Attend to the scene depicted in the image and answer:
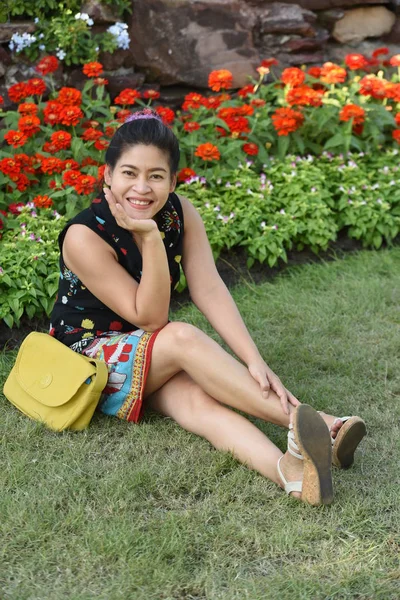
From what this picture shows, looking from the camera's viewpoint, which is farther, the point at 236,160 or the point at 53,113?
the point at 236,160

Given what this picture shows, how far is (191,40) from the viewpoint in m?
5.19

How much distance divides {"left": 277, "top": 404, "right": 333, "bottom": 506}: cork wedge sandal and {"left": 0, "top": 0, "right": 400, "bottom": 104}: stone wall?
116 inches

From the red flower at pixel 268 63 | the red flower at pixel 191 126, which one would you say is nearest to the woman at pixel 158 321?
the red flower at pixel 191 126

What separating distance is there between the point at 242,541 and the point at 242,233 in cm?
228

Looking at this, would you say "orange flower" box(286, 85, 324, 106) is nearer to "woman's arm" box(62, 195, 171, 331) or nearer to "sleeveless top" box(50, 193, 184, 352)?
"sleeveless top" box(50, 193, 184, 352)

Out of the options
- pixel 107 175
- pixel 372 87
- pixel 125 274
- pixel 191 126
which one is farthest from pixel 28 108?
pixel 372 87

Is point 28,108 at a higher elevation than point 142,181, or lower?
lower

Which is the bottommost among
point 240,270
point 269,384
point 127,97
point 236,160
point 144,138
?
point 240,270

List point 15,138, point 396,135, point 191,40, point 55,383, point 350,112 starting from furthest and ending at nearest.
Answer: point 191,40
point 396,135
point 350,112
point 15,138
point 55,383

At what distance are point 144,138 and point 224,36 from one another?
8.65ft

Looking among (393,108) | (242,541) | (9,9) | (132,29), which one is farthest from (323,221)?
(242,541)

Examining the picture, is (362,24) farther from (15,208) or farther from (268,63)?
(15,208)

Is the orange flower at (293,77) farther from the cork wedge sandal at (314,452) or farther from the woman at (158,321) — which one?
the cork wedge sandal at (314,452)

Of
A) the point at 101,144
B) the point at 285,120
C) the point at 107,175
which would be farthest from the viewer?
the point at 285,120
